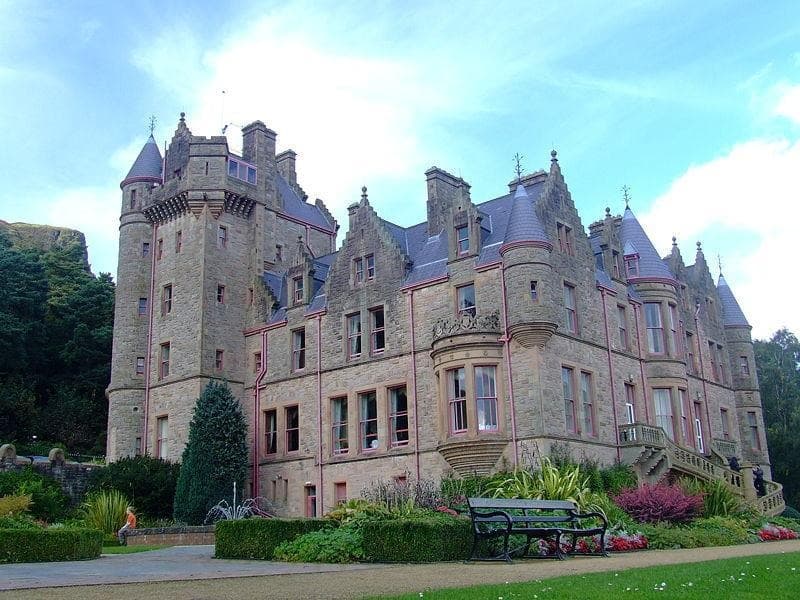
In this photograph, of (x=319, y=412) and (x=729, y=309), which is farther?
(x=729, y=309)

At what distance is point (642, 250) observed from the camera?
38.5 metres

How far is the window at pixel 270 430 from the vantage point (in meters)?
38.1

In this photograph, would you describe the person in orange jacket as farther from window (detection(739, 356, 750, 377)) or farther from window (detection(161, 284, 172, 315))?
window (detection(739, 356, 750, 377))

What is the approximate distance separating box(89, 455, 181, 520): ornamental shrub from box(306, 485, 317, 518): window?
537cm

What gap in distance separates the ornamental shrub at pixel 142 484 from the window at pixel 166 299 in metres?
7.84

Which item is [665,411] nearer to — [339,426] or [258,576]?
[339,426]

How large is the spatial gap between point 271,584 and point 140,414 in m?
29.8

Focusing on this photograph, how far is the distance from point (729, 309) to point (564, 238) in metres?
15.9

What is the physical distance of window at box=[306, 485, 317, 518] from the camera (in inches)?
1401

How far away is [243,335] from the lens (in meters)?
40.4

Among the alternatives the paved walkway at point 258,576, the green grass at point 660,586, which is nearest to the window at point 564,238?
the paved walkway at point 258,576

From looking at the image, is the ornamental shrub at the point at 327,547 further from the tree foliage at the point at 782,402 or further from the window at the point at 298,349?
the tree foliage at the point at 782,402

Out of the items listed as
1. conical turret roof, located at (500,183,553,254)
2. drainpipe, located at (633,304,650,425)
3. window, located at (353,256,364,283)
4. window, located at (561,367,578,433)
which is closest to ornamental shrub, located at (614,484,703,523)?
window, located at (561,367,578,433)

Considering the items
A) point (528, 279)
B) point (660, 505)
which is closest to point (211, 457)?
point (528, 279)
